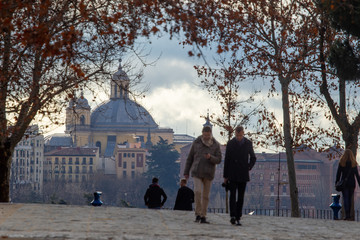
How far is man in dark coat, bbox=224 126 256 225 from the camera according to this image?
11375mm

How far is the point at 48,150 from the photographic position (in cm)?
16788

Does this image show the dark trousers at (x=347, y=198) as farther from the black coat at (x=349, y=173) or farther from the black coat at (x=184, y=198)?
the black coat at (x=184, y=198)

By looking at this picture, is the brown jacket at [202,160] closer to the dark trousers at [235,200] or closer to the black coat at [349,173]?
the dark trousers at [235,200]

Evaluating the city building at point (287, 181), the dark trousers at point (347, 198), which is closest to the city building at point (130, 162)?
the city building at point (287, 181)

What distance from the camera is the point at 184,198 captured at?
1574cm

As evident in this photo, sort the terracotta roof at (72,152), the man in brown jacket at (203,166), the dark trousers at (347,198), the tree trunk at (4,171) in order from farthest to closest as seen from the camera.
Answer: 1. the terracotta roof at (72,152)
2. the tree trunk at (4,171)
3. the dark trousers at (347,198)
4. the man in brown jacket at (203,166)

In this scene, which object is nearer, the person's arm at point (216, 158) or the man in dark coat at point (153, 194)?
the person's arm at point (216, 158)

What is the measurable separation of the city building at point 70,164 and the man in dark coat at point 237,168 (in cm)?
13983

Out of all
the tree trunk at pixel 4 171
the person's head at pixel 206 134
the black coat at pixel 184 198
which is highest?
the person's head at pixel 206 134

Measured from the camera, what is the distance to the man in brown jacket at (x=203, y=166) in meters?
11.3

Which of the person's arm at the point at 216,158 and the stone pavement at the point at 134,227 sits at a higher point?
the person's arm at the point at 216,158

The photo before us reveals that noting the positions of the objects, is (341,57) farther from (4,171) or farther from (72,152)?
(72,152)

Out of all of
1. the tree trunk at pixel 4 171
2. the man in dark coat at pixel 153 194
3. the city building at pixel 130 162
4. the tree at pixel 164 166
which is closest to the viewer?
the man in dark coat at pixel 153 194

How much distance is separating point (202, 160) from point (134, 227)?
1.98 m
